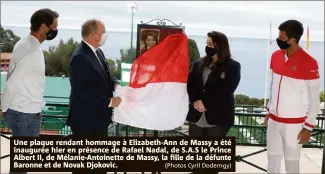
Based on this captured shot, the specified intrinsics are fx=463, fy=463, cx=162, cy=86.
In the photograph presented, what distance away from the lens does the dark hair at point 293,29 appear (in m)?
2.84

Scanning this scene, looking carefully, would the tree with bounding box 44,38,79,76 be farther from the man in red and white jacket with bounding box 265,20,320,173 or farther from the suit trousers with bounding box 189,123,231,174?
the man in red and white jacket with bounding box 265,20,320,173

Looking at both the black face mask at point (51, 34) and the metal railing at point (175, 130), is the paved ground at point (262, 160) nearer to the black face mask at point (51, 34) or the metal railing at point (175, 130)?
the metal railing at point (175, 130)

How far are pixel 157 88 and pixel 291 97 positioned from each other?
2.84 ft

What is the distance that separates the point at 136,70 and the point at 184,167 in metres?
0.72

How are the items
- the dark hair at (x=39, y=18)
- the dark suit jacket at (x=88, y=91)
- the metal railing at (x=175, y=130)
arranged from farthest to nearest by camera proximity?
the metal railing at (x=175, y=130) < the dark hair at (x=39, y=18) < the dark suit jacket at (x=88, y=91)

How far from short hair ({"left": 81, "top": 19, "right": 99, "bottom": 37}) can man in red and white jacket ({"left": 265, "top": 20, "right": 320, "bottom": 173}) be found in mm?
1147

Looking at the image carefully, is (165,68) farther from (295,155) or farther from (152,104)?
(295,155)

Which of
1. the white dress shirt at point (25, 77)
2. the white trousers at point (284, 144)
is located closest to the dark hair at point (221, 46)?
the white trousers at point (284, 144)

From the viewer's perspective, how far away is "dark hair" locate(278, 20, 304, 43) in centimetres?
284

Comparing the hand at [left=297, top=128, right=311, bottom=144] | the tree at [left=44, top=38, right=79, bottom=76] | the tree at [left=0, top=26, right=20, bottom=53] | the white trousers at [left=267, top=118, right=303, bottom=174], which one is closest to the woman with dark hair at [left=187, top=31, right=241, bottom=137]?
the white trousers at [left=267, top=118, right=303, bottom=174]

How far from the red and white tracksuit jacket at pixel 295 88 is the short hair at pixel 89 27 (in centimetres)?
116

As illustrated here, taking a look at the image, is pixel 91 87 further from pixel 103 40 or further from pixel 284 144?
pixel 284 144

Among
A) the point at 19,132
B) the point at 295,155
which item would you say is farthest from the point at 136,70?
the point at 295,155

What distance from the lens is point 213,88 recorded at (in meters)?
3.04
